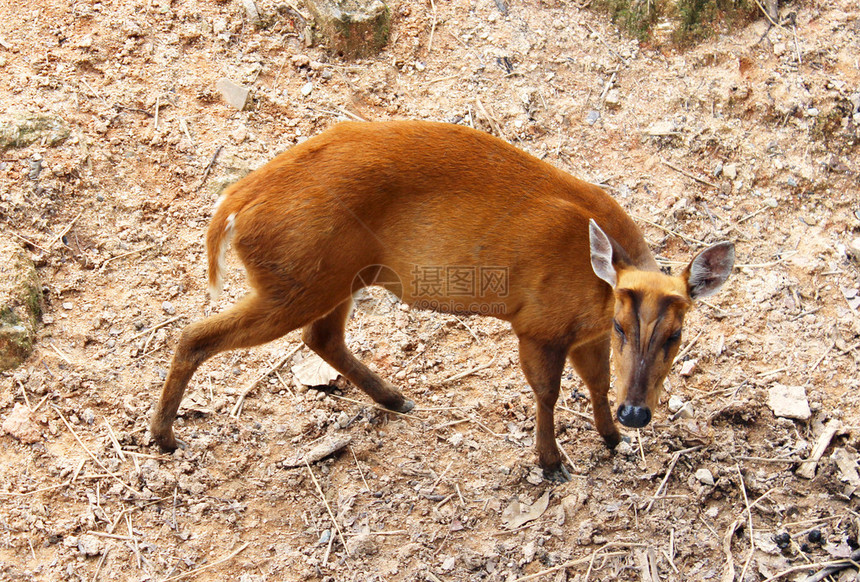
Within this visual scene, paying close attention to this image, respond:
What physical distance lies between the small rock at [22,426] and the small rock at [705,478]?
3.93m

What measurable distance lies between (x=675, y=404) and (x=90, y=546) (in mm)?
3647

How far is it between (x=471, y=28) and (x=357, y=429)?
3.96 m

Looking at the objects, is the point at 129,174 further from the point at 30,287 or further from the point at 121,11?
the point at 121,11

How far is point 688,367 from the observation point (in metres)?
5.39

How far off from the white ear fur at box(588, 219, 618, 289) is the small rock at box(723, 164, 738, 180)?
2714 mm

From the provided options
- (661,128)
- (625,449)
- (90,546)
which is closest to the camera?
(90,546)

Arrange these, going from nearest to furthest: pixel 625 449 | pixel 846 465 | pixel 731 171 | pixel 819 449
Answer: pixel 846 465 < pixel 819 449 < pixel 625 449 < pixel 731 171

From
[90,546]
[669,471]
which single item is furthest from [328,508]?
[669,471]

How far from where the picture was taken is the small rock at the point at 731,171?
20.8 ft

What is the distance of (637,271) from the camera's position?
166 inches

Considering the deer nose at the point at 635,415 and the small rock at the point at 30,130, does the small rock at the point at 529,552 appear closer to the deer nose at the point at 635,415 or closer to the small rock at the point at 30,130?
the deer nose at the point at 635,415

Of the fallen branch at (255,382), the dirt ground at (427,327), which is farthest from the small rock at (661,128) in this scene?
the fallen branch at (255,382)

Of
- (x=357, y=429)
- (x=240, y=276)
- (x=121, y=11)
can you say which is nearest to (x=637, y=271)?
(x=357, y=429)

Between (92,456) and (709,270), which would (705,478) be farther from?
(92,456)
